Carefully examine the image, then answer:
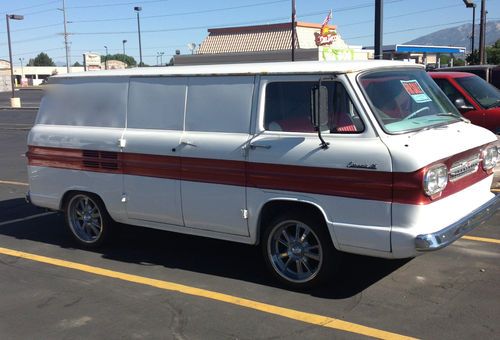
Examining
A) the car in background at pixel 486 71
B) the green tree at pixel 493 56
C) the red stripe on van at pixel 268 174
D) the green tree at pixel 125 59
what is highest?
the green tree at pixel 125 59

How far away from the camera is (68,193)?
666 cm

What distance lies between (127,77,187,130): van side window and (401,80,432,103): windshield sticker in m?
2.20

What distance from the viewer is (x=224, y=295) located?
499 cm

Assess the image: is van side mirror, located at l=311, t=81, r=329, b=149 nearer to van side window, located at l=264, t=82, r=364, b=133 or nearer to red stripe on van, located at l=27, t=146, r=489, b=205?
van side window, located at l=264, t=82, r=364, b=133

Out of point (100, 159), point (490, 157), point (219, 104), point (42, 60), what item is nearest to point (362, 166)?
point (219, 104)

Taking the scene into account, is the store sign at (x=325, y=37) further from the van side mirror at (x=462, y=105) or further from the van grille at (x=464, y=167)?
the van grille at (x=464, y=167)

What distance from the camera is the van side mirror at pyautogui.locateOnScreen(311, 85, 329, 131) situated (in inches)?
179

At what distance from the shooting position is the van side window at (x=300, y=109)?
185 inches

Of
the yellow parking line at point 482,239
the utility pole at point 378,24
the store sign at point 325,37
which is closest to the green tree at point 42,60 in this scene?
the store sign at point 325,37

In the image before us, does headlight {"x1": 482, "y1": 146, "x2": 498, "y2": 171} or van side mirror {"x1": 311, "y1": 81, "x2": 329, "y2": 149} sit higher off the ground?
van side mirror {"x1": 311, "y1": 81, "x2": 329, "y2": 149}

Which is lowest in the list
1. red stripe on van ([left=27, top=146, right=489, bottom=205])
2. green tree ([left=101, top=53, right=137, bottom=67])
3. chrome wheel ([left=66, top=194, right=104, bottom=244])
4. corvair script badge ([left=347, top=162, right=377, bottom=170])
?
chrome wheel ([left=66, top=194, right=104, bottom=244])

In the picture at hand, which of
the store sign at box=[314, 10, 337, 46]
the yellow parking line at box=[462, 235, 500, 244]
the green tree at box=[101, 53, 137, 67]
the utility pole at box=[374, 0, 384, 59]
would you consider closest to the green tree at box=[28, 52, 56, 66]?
the green tree at box=[101, 53, 137, 67]

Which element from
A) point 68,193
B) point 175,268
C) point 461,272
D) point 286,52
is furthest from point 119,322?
point 286,52

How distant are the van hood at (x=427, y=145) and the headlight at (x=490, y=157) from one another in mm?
222
